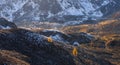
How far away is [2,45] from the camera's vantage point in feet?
376

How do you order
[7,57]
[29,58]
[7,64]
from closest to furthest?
[7,64] → [7,57] → [29,58]

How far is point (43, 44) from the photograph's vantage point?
120 meters

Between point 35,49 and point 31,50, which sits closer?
point 31,50

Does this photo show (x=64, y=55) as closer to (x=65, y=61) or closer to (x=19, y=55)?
(x=65, y=61)

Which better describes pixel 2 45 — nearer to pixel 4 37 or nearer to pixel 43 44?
pixel 4 37

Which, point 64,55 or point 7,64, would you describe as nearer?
point 7,64

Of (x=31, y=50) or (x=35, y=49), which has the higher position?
(x=35, y=49)

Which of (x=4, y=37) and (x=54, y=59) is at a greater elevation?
(x=4, y=37)

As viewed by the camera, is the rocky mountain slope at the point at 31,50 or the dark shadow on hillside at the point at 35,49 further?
the dark shadow on hillside at the point at 35,49

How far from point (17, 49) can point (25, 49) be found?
9.02 ft

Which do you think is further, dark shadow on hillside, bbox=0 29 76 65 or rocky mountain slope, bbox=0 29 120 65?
dark shadow on hillside, bbox=0 29 76 65

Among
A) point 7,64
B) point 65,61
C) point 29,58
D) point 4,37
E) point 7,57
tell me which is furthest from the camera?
point 4,37

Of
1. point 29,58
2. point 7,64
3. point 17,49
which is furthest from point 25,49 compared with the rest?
point 7,64

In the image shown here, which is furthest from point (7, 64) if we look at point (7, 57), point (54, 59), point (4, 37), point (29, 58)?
point (4, 37)
